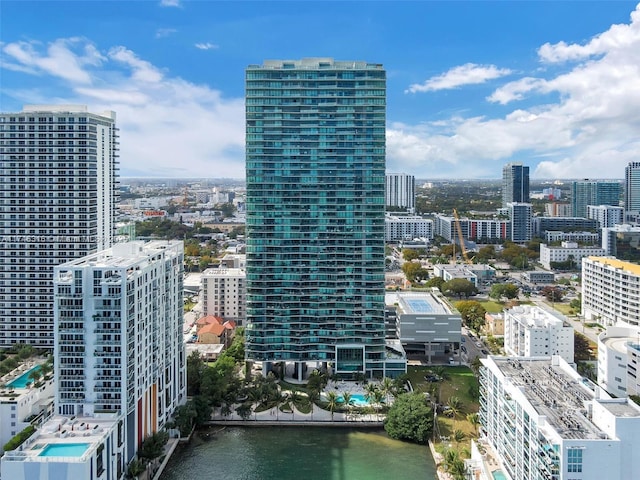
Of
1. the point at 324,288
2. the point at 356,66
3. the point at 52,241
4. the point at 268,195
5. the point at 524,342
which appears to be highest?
the point at 356,66

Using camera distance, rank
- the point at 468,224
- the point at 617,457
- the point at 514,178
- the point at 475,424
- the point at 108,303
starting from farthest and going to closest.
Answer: the point at 514,178, the point at 468,224, the point at 475,424, the point at 108,303, the point at 617,457

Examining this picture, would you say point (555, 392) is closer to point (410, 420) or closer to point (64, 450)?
point (410, 420)

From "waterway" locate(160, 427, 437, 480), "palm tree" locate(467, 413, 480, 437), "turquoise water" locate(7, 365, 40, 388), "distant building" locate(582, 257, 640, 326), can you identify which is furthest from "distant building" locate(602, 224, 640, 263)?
"turquoise water" locate(7, 365, 40, 388)

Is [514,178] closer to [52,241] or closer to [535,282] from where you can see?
[535,282]

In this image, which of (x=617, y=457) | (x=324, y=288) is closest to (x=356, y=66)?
(x=324, y=288)

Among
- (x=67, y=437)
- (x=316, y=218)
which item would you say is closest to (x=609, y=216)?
(x=316, y=218)

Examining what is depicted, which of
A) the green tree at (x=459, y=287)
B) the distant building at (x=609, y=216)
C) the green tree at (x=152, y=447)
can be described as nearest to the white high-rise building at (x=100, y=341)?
the green tree at (x=152, y=447)

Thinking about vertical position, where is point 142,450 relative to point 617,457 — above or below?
below
